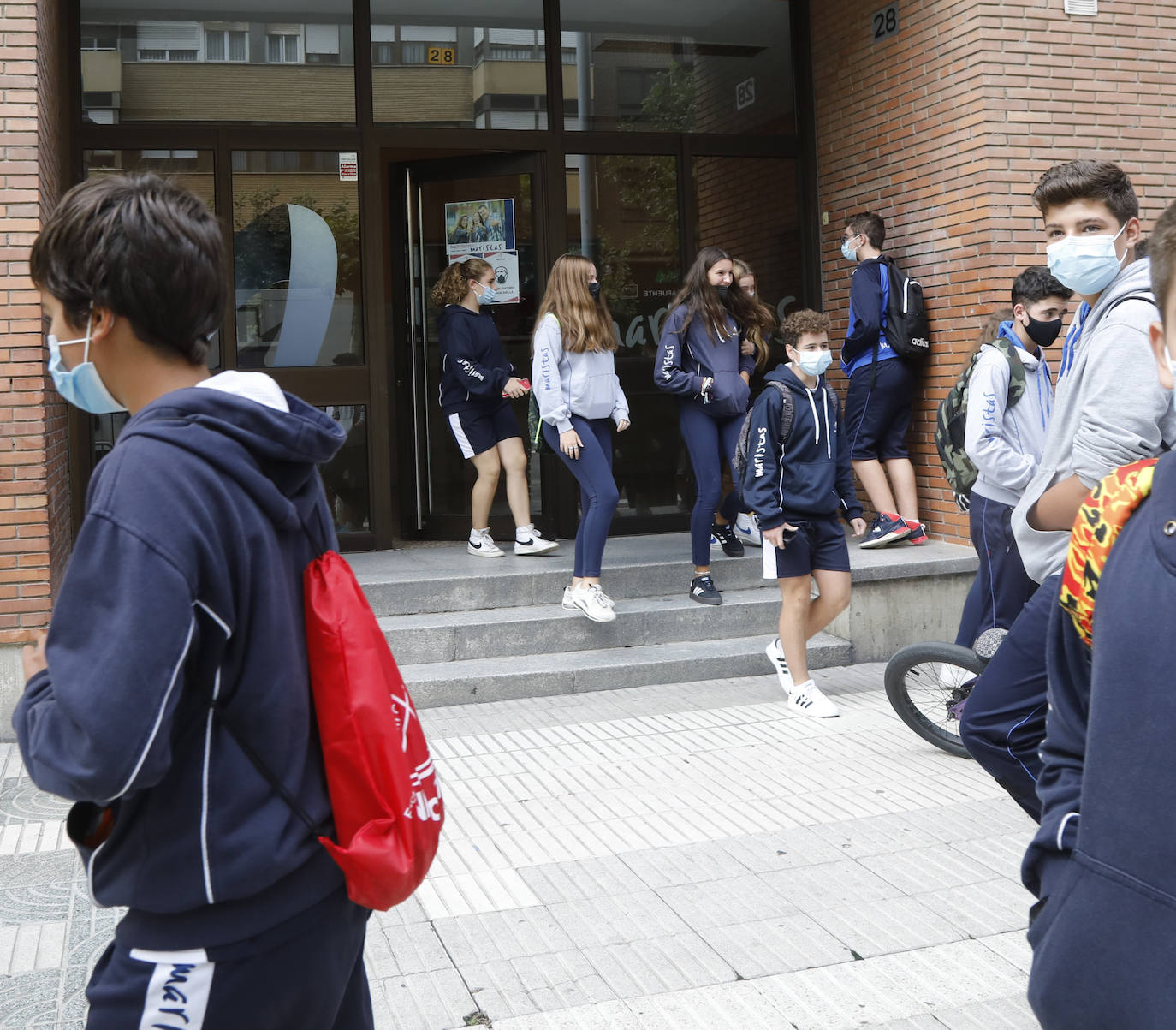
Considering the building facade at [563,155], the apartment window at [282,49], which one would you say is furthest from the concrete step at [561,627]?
the apartment window at [282,49]

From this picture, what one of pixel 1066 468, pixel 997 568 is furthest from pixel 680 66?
pixel 1066 468

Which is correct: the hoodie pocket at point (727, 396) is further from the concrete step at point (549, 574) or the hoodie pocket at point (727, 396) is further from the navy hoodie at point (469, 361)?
the navy hoodie at point (469, 361)

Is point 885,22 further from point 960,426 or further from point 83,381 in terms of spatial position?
point 83,381

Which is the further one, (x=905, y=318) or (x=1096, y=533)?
(x=905, y=318)

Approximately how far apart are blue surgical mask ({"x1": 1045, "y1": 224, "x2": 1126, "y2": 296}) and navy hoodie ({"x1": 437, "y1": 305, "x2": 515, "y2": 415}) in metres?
4.95

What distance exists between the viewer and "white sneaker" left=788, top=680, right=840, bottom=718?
6.29 m

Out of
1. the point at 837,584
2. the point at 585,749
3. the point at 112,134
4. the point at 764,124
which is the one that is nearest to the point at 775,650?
the point at 837,584

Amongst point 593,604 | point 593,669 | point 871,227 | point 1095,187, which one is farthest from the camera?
point 871,227

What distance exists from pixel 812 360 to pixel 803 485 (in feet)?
2.00

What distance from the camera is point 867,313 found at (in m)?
8.57

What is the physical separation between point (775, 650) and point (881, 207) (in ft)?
13.6

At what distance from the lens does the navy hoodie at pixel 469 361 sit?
827 centimetres

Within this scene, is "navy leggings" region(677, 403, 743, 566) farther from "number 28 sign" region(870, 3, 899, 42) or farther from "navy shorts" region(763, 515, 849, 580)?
"number 28 sign" region(870, 3, 899, 42)

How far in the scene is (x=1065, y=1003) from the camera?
1370mm
